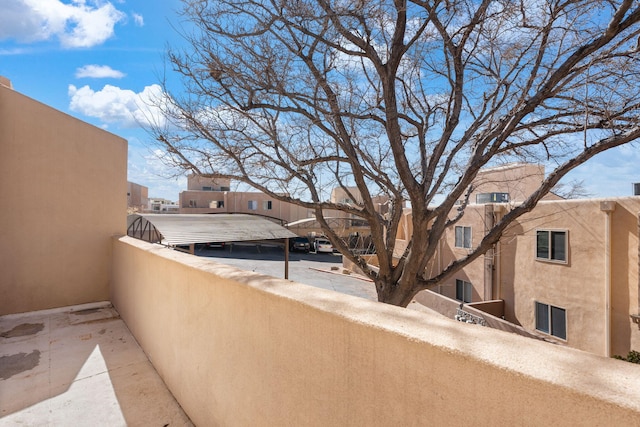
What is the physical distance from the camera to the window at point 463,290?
14641 millimetres

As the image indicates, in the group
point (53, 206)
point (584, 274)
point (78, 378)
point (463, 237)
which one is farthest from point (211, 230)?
point (584, 274)

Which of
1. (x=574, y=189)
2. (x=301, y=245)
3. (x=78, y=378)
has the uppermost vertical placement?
(x=574, y=189)

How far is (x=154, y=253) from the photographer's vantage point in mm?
3582

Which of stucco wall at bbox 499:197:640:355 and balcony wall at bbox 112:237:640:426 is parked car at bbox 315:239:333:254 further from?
balcony wall at bbox 112:237:640:426

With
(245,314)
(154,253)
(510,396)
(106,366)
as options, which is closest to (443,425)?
(510,396)

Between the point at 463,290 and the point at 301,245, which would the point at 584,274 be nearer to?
the point at 463,290

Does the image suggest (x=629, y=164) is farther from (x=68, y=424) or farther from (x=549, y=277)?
(x=68, y=424)

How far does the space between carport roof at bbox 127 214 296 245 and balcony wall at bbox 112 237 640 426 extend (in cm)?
706

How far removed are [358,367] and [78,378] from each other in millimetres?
3659

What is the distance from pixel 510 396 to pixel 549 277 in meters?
12.7

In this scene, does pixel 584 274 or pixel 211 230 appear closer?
pixel 584 274

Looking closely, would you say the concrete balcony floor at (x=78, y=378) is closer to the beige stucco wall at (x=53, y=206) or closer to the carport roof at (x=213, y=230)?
the beige stucco wall at (x=53, y=206)

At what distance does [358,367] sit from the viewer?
1286mm

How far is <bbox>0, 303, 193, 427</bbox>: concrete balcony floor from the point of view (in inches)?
110
